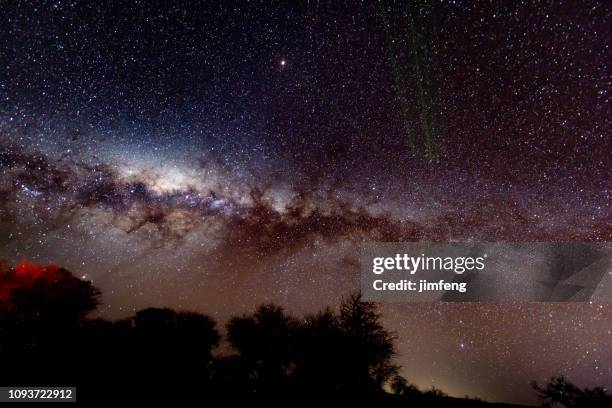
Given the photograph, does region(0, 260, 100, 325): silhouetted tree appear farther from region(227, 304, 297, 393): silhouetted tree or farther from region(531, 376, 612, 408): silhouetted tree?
region(531, 376, 612, 408): silhouetted tree

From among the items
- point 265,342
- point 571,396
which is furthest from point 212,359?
point 571,396

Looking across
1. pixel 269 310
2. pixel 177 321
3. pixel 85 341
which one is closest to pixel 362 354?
pixel 269 310

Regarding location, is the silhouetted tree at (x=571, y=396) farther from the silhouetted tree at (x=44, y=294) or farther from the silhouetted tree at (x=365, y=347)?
the silhouetted tree at (x=44, y=294)

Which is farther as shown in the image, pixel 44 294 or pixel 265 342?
pixel 44 294

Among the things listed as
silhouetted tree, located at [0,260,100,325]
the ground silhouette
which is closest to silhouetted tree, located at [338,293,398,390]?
the ground silhouette

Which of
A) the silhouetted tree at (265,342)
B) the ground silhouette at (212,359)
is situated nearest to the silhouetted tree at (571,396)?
the ground silhouette at (212,359)

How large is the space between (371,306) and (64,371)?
44.8 ft

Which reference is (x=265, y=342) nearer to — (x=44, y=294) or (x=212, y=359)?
(x=212, y=359)

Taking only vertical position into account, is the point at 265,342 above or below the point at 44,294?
below

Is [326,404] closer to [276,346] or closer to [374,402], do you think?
[374,402]

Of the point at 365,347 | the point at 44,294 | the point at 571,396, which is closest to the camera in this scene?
the point at 571,396

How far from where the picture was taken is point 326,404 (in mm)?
12180

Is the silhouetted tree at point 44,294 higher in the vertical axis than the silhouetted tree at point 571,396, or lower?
higher

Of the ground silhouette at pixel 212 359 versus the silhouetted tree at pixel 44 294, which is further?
the silhouetted tree at pixel 44 294
